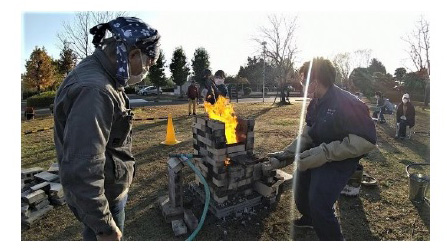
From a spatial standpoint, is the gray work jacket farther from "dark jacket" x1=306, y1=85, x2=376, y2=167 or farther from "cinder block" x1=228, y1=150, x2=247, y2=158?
"cinder block" x1=228, y1=150, x2=247, y2=158

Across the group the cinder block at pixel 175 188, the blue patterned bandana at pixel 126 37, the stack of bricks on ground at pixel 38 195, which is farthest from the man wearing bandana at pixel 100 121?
the stack of bricks on ground at pixel 38 195

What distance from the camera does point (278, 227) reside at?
407 centimetres

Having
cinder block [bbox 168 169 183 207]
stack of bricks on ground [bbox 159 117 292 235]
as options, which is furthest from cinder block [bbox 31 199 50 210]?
cinder block [bbox 168 169 183 207]

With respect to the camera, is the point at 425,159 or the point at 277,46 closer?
the point at 425,159

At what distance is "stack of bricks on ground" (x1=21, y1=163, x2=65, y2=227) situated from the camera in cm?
429

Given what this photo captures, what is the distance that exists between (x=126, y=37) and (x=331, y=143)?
2500 mm

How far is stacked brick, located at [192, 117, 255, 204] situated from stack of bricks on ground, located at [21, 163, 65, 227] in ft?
8.69

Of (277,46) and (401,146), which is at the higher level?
(277,46)

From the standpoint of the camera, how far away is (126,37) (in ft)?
6.42

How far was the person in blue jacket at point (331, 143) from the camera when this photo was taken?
3146mm

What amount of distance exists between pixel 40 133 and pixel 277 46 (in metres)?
23.7

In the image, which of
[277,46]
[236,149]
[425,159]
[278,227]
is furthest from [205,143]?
[277,46]

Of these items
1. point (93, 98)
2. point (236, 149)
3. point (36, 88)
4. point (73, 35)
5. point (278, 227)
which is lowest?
point (278, 227)

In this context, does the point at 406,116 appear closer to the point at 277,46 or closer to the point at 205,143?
the point at 205,143
